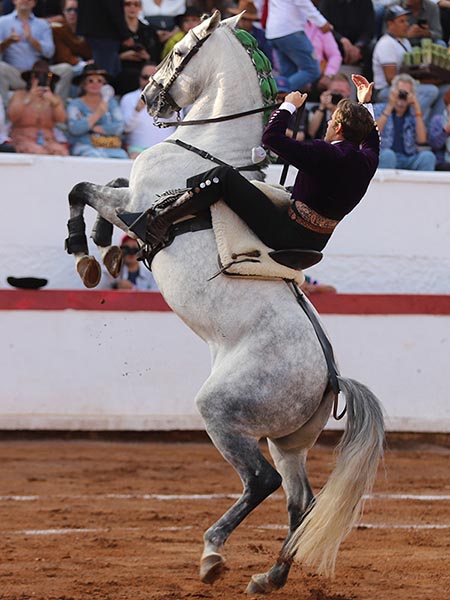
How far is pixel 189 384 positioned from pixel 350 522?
4.85 meters

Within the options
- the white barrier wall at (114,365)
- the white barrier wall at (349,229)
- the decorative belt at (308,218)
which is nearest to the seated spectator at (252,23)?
the white barrier wall at (349,229)

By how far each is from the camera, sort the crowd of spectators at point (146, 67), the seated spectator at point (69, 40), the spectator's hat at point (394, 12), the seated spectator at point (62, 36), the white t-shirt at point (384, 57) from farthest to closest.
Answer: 1. the spectator's hat at point (394, 12)
2. the white t-shirt at point (384, 57)
3. the seated spectator at point (69, 40)
4. the seated spectator at point (62, 36)
5. the crowd of spectators at point (146, 67)

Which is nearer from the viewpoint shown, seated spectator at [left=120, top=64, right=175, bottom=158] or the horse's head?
the horse's head

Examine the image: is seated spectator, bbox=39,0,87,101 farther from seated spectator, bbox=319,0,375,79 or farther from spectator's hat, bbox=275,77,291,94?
seated spectator, bbox=319,0,375,79

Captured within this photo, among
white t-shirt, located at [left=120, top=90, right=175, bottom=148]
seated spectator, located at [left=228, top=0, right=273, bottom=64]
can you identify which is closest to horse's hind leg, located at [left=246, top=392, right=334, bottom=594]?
white t-shirt, located at [left=120, top=90, right=175, bottom=148]

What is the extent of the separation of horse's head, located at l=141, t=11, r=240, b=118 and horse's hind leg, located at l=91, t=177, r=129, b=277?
1.38 ft

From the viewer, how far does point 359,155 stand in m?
5.08

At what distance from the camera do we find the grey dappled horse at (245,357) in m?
5.12

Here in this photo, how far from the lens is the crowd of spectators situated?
34.2 feet

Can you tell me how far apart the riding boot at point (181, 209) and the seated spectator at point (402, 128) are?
5998 millimetres

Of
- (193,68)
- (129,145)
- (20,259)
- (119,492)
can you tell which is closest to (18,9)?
(129,145)

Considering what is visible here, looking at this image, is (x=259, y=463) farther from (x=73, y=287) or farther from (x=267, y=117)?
(x=73, y=287)

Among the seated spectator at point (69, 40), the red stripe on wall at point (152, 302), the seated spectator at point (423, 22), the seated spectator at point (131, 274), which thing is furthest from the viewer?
the seated spectator at point (423, 22)

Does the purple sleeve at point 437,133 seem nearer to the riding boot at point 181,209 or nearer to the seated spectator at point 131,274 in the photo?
the seated spectator at point 131,274
